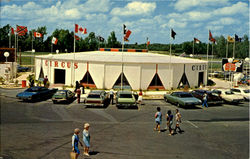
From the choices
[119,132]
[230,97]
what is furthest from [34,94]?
[230,97]

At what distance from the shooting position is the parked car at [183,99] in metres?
23.0

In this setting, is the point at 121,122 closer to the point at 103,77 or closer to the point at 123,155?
the point at 123,155

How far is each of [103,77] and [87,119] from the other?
15398mm

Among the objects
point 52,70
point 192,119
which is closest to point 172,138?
point 192,119

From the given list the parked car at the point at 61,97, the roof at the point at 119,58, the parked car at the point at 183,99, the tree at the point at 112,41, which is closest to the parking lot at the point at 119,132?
the parked car at the point at 61,97

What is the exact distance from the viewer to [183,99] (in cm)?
2367

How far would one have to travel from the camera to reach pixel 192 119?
1948cm

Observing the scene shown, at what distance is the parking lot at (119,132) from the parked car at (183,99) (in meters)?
0.68

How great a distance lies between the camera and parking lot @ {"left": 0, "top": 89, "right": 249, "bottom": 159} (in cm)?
1188

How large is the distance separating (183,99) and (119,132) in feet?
34.0

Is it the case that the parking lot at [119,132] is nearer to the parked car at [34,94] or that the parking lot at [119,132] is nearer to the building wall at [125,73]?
the parked car at [34,94]

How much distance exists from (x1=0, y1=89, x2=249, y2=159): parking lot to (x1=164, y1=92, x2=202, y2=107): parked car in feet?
2.22

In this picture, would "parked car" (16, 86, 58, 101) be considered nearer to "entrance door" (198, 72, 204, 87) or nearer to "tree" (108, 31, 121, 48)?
"entrance door" (198, 72, 204, 87)

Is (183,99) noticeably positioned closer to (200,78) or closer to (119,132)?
(119,132)
